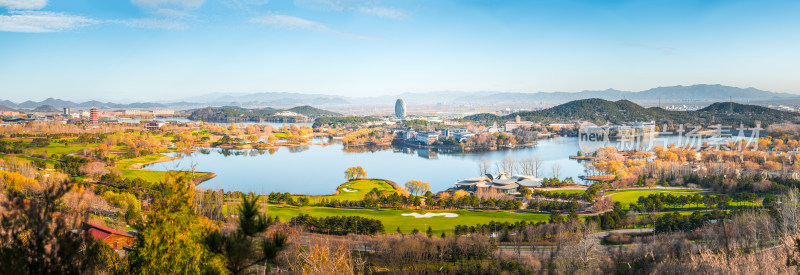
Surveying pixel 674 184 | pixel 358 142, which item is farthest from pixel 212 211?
pixel 358 142

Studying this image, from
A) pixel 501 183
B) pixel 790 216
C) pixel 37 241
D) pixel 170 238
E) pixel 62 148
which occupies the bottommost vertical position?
pixel 501 183

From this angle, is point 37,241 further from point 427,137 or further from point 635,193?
point 427,137

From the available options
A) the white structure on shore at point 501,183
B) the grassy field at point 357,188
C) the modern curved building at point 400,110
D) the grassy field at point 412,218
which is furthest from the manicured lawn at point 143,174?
the modern curved building at point 400,110

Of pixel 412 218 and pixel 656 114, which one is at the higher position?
pixel 656 114

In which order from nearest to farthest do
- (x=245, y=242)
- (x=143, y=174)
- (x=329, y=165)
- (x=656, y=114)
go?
1. (x=245, y=242)
2. (x=143, y=174)
3. (x=329, y=165)
4. (x=656, y=114)

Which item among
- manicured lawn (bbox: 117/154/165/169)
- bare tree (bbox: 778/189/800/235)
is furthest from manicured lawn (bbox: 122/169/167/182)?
bare tree (bbox: 778/189/800/235)

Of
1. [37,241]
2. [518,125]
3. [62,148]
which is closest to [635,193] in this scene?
[37,241]

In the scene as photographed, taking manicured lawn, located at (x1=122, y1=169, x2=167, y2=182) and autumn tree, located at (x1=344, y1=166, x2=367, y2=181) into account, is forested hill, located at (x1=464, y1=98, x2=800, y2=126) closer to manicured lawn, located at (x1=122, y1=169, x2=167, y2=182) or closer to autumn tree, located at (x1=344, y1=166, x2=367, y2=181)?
autumn tree, located at (x1=344, y1=166, x2=367, y2=181)

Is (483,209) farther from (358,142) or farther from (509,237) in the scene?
(358,142)
